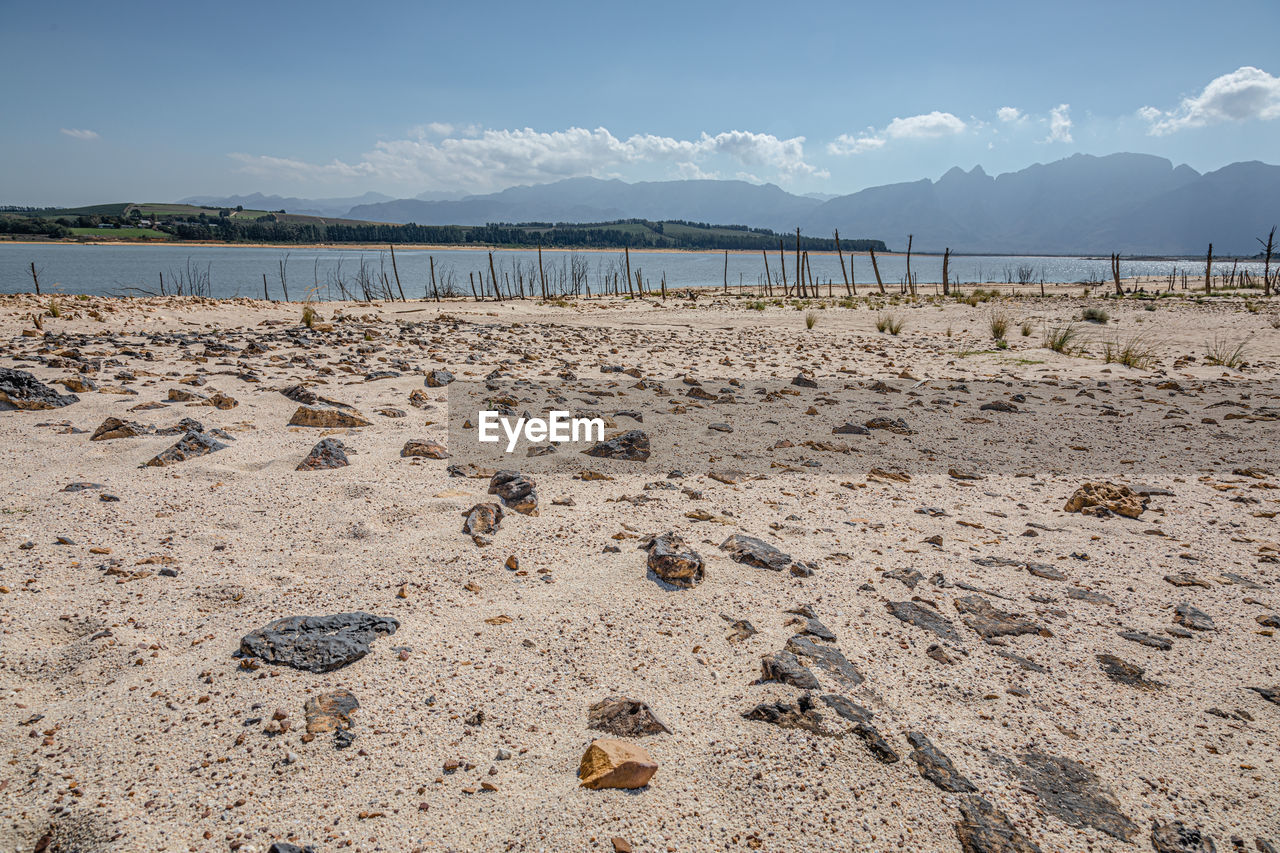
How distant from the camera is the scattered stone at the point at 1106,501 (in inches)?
155

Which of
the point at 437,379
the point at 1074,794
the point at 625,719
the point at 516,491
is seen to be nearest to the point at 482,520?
the point at 516,491

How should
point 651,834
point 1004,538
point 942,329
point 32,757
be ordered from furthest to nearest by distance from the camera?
point 942,329 → point 1004,538 → point 32,757 → point 651,834

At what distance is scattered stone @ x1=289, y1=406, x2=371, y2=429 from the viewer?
5168 millimetres

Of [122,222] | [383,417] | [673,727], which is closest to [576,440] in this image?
[383,417]

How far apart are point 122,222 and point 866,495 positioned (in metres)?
160

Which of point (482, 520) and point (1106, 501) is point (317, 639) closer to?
point (482, 520)

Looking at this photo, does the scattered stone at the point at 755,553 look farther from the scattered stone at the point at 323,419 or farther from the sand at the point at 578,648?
the scattered stone at the point at 323,419

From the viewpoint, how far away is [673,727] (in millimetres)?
2010

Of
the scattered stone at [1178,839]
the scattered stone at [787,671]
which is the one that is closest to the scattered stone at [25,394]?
the scattered stone at [787,671]

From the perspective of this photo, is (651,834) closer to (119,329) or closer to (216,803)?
(216,803)

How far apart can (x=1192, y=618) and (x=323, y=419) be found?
18.0ft

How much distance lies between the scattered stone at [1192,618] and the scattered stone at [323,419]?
5.26 meters

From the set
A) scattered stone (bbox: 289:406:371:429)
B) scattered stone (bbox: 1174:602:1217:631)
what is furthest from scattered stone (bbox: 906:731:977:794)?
scattered stone (bbox: 289:406:371:429)

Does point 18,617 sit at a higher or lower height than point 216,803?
higher
